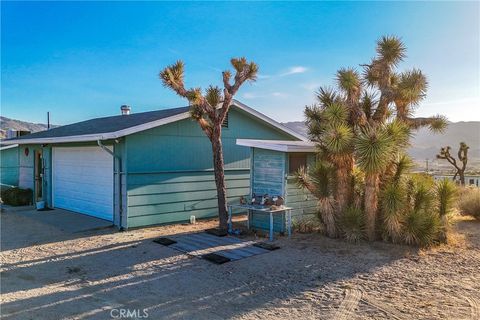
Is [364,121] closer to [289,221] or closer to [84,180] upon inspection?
[289,221]

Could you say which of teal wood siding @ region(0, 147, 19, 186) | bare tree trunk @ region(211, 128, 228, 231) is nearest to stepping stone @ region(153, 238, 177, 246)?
bare tree trunk @ region(211, 128, 228, 231)

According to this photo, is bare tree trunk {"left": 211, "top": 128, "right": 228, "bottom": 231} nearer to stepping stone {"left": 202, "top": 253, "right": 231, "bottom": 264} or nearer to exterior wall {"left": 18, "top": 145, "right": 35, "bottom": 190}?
stepping stone {"left": 202, "top": 253, "right": 231, "bottom": 264}

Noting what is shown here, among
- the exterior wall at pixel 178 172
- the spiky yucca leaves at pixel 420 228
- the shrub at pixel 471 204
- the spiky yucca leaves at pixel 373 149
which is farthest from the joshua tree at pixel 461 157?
the spiky yucca leaves at pixel 373 149

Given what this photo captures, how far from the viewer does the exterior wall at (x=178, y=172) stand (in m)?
→ 8.62

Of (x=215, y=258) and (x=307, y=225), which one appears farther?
(x=307, y=225)

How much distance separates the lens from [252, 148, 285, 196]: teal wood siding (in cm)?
821

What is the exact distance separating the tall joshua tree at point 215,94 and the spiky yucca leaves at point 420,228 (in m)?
3.97

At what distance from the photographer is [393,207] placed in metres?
6.93

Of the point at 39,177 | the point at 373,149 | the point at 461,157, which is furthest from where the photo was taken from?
the point at 461,157

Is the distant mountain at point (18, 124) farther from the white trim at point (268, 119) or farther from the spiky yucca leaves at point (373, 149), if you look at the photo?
the spiky yucca leaves at point (373, 149)

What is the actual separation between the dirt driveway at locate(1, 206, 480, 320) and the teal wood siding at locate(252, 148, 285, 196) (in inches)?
53.9

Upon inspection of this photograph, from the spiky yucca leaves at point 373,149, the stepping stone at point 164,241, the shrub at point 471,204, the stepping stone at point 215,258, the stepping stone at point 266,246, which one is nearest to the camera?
the stepping stone at point 215,258

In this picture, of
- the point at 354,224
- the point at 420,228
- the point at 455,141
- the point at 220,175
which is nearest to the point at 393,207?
the point at 420,228

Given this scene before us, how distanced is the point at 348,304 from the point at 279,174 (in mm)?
4265
